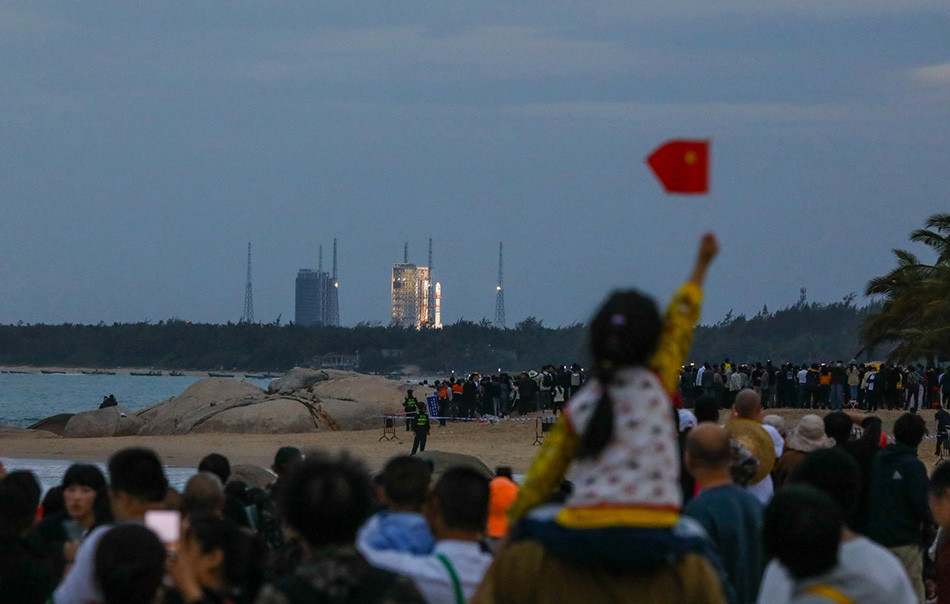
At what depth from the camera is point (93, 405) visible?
85000 millimetres

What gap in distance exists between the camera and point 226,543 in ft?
16.0

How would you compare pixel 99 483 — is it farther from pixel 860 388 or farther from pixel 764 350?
pixel 764 350

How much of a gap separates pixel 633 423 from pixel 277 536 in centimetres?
394

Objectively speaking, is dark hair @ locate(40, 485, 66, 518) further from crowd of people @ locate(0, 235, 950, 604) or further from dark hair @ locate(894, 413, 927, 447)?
dark hair @ locate(894, 413, 927, 447)

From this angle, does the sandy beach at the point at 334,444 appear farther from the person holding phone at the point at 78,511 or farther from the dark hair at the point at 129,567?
the dark hair at the point at 129,567

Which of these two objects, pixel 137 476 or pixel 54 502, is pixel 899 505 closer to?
pixel 137 476

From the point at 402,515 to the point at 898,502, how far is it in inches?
135

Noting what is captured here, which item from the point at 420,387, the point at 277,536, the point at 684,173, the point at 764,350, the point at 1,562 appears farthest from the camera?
the point at 764,350

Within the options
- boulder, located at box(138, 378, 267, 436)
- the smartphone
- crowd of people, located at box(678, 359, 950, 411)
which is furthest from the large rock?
the smartphone

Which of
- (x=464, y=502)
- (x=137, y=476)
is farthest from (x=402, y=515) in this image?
(x=137, y=476)

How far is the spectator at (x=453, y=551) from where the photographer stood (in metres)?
4.84

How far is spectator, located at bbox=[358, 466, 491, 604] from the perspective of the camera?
4.84 m

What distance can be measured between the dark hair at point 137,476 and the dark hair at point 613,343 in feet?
7.39

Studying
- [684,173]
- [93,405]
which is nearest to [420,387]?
[93,405]
